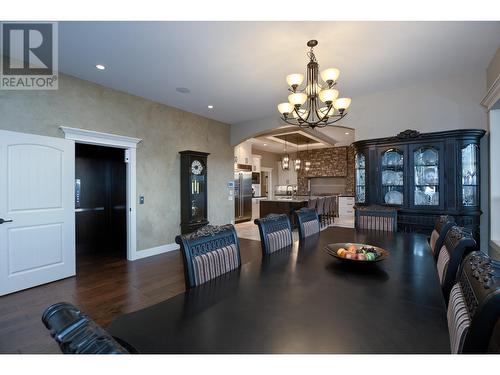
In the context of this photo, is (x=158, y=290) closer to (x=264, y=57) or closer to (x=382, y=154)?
(x=264, y=57)

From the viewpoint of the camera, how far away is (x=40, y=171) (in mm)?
3186

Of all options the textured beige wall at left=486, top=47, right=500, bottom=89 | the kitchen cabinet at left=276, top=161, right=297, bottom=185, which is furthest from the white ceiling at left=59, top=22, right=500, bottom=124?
the kitchen cabinet at left=276, top=161, right=297, bottom=185

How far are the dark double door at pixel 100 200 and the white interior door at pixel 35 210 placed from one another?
1.34 m

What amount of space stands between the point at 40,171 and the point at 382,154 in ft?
16.1

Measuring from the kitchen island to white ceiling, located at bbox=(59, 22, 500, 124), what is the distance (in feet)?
12.0

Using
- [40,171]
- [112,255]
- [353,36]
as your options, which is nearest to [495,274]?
[353,36]

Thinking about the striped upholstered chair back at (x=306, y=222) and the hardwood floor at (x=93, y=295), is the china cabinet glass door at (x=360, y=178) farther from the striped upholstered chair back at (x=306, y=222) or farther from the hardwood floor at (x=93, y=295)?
the hardwood floor at (x=93, y=295)

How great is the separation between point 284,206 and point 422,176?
402 centimetres

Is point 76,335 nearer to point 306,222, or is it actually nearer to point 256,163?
point 306,222

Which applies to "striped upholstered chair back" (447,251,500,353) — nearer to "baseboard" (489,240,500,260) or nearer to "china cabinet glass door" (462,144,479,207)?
"baseboard" (489,240,500,260)

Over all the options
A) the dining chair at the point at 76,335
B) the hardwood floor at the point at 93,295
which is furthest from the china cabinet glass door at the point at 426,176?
the dining chair at the point at 76,335

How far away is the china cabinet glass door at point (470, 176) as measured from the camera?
10.9 feet

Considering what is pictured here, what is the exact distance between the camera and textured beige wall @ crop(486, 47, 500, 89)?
113 inches

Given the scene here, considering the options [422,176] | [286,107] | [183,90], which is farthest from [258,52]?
[422,176]
